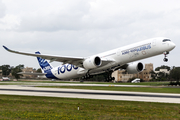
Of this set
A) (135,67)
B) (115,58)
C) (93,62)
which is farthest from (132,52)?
(135,67)

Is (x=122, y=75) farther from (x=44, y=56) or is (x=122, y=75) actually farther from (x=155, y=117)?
(x=155, y=117)

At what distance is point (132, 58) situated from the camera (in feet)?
127

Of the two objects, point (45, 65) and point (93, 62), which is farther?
point (45, 65)

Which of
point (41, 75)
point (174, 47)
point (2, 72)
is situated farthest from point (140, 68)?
point (2, 72)

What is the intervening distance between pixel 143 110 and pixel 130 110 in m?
0.76

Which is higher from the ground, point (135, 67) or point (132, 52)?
point (132, 52)

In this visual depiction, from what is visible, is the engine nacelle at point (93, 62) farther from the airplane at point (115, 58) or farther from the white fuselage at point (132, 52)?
Answer: the white fuselage at point (132, 52)

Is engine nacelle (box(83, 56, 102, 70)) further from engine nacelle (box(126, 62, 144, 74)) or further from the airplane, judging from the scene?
engine nacelle (box(126, 62, 144, 74))

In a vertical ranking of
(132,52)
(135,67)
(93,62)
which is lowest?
(135,67)

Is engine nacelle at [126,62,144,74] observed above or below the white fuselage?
below

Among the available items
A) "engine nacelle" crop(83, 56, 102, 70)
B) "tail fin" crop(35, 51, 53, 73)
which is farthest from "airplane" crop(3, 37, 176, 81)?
"tail fin" crop(35, 51, 53, 73)

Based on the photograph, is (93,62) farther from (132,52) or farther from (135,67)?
(135,67)

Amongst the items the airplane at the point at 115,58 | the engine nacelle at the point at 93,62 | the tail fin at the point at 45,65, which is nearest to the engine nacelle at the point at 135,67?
the airplane at the point at 115,58

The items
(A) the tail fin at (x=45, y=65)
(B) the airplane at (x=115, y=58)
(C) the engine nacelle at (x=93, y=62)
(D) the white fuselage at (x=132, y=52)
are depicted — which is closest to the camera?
(D) the white fuselage at (x=132, y=52)
